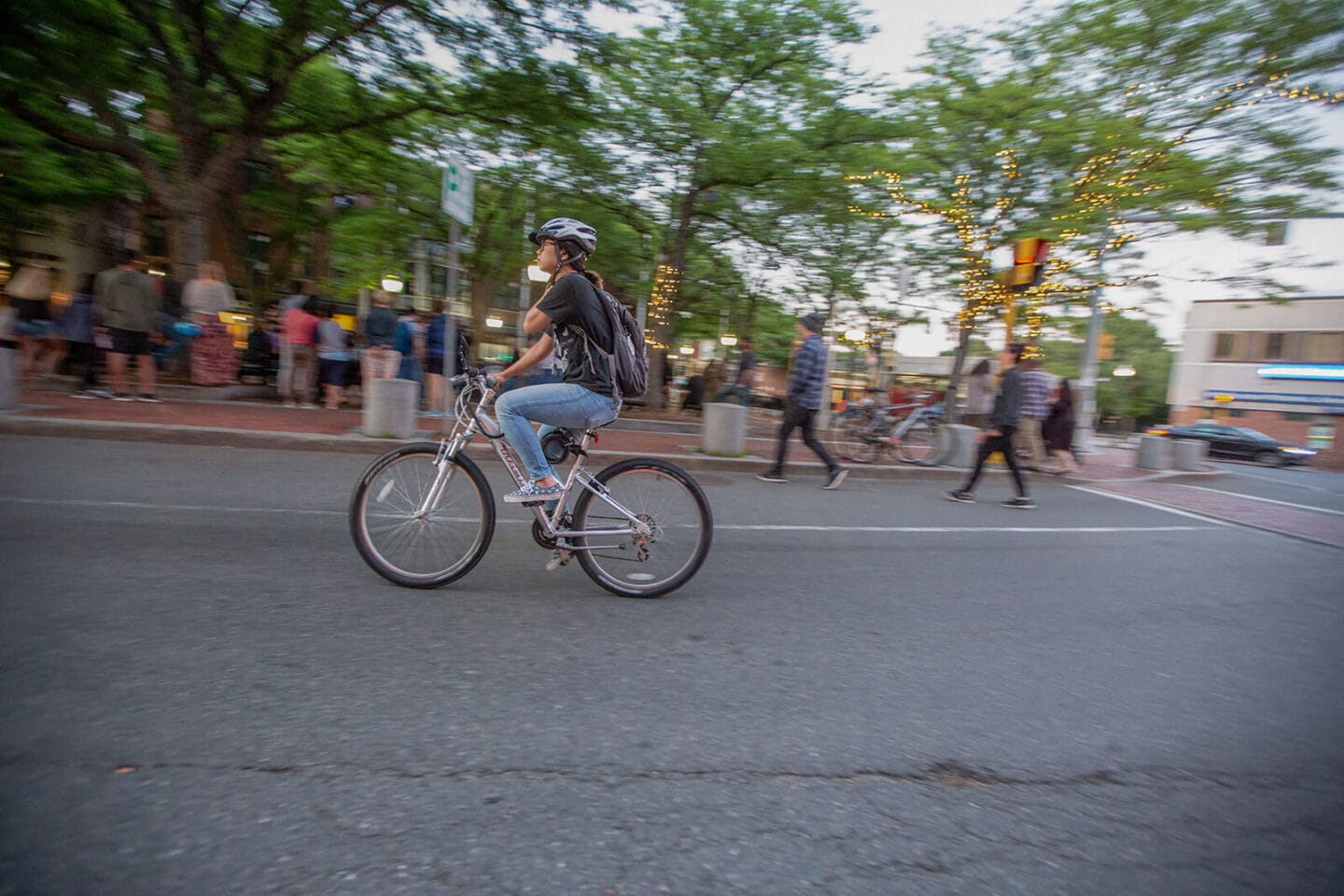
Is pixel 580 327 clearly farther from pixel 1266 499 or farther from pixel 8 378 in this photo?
pixel 1266 499

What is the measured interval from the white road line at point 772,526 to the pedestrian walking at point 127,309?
5.20 m

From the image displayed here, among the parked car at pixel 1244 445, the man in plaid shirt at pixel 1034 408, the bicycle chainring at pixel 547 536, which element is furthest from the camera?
the parked car at pixel 1244 445

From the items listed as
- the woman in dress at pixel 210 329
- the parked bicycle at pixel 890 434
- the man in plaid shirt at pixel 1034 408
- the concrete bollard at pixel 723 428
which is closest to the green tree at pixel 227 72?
the woman in dress at pixel 210 329

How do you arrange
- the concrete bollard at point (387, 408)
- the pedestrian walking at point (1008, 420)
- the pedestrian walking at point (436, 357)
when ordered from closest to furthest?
the pedestrian walking at point (1008, 420), the concrete bollard at point (387, 408), the pedestrian walking at point (436, 357)

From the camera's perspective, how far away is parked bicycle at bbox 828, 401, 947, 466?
41.7ft

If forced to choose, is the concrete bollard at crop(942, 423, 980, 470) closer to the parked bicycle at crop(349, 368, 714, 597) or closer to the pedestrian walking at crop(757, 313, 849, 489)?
the pedestrian walking at crop(757, 313, 849, 489)

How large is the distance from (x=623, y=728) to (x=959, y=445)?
11829 mm

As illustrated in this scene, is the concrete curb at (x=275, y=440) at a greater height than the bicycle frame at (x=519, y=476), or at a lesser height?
lesser

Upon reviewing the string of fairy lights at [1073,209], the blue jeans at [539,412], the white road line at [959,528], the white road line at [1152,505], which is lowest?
the white road line at [1152,505]

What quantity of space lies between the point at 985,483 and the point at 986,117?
7748mm

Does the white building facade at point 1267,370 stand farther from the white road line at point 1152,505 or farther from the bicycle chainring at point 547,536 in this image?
the bicycle chainring at point 547,536

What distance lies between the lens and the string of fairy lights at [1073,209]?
13.9m

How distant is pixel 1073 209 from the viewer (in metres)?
13.9

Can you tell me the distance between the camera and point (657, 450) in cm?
1070
